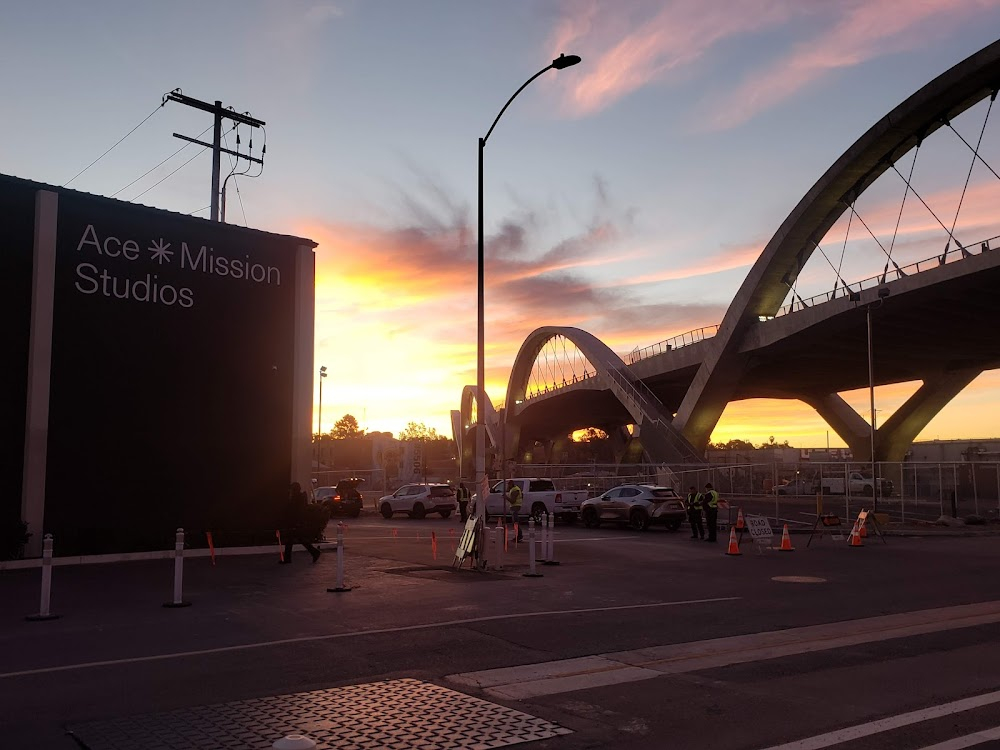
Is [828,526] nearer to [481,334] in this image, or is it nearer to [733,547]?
[733,547]

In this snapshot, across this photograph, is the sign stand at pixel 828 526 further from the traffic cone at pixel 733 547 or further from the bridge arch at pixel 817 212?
the bridge arch at pixel 817 212

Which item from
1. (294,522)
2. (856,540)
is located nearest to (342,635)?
(294,522)

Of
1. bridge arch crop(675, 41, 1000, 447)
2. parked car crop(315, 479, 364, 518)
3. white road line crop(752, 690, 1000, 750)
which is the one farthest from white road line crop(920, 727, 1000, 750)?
bridge arch crop(675, 41, 1000, 447)

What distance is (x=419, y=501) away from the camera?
4038 cm

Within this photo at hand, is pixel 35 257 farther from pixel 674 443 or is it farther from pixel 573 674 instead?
pixel 674 443

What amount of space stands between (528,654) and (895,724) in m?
3.70

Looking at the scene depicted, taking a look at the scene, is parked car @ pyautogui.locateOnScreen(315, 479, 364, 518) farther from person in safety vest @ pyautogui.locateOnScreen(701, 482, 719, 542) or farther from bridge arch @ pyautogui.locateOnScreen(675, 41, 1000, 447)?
bridge arch @ pyautogui.locateOnScreen(675, 41, 1000, 447)

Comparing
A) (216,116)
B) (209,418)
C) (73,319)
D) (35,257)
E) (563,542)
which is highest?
(216,116)

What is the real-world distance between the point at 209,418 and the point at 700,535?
1518 centimetres

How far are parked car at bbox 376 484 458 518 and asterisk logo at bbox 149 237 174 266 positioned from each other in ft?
72.1

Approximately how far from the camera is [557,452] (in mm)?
162125

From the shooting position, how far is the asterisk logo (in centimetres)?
2050

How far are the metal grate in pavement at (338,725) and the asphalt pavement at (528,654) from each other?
0.11 feet


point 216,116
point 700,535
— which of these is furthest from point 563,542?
point 216,116
